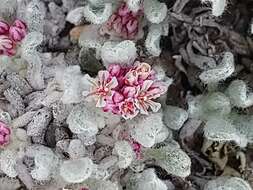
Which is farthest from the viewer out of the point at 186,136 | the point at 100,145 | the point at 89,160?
the point at 186,136

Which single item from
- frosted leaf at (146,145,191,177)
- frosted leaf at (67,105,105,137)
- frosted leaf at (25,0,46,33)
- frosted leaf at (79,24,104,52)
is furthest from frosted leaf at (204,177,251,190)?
frosted leaf at (25,0,46,33)

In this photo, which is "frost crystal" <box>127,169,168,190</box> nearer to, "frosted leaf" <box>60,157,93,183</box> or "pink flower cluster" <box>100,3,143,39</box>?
"frosted leaf" <box>60,157,93,183</box>

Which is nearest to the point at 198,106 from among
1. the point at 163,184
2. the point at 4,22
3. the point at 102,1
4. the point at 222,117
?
the point at 222,117

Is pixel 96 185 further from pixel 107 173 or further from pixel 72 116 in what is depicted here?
pixel 72 116

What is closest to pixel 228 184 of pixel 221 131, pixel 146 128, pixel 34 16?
pixel 221 131

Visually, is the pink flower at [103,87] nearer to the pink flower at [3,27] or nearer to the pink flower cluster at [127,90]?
the pink flower cluster at [127,90]

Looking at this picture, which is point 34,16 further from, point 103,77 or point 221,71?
point 221,71
